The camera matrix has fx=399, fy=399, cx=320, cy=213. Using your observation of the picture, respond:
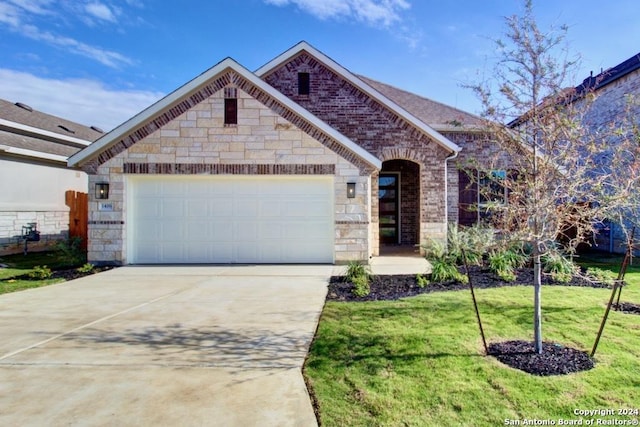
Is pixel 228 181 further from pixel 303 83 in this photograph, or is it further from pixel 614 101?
pixel 614 101

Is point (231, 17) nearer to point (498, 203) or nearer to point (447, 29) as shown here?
point (447, 29)

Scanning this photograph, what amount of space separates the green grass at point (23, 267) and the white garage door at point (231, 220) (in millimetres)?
2305

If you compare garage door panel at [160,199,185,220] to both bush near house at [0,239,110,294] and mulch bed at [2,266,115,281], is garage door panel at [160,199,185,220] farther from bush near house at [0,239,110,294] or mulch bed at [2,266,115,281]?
bush near house at [0,239,110,294]

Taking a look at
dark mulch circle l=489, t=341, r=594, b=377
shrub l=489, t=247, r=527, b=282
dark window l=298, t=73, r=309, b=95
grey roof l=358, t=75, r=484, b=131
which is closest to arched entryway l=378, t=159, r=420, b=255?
grey roof l=358, t=75, r=484, b=131

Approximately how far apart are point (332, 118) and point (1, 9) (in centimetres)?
955

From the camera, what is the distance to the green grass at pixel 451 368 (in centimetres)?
311

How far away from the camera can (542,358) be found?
4.09 meters

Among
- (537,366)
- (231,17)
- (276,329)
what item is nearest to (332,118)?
(231,17)

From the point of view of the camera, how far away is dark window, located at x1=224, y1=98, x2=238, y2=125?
10.5 meters

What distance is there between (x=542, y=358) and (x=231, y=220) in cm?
836

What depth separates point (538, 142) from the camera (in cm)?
429

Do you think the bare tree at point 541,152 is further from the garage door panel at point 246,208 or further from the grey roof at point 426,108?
the grey roof at point 426,108

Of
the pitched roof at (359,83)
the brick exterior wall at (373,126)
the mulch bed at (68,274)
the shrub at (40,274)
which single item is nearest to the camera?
the shrub at (40,274)

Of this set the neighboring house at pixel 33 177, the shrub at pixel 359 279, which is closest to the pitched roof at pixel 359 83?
the shrub at pixel 359 279
